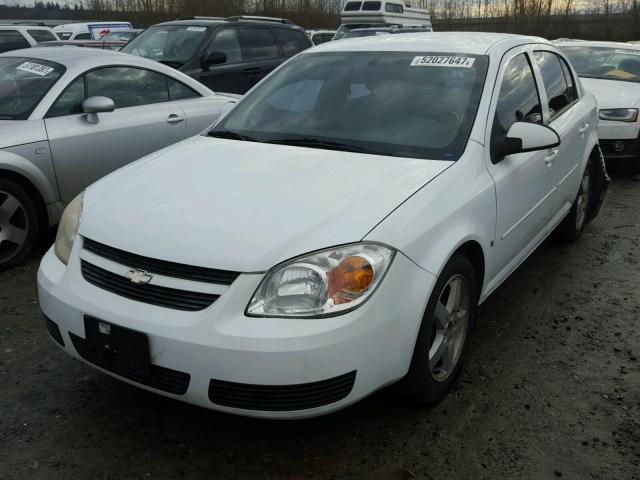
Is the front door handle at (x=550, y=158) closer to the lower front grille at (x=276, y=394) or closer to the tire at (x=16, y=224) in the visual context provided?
the lower front grille at (x=276, y=394)

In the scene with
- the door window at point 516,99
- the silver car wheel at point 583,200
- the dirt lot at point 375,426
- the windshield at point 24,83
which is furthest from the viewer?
the silver car wheel at point 583,200

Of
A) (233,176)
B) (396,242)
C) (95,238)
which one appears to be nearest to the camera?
(396,242)

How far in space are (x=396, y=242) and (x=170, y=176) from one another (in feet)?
3.90

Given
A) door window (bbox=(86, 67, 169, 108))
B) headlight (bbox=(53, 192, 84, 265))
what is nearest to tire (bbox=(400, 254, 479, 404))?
headlight (bbox=(53, 192, 84, 265))

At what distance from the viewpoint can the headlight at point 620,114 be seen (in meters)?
7.72

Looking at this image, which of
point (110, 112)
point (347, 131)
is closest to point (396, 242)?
point (347, 131)

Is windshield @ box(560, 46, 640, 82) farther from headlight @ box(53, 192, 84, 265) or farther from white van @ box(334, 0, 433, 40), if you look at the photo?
white van @ box(334, 0, 433, 40)

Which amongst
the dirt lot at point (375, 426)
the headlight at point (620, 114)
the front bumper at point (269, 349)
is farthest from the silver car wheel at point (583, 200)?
the front bumper at point (269, 349)

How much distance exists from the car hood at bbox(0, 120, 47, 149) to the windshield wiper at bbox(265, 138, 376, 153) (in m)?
2.12

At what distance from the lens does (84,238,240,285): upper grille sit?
2.39 m

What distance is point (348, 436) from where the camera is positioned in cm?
280

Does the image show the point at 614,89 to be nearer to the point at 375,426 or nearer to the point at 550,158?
the point at 550,158

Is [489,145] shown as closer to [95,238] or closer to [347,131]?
[347,131]

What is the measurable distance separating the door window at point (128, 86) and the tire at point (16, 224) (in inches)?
41.6
